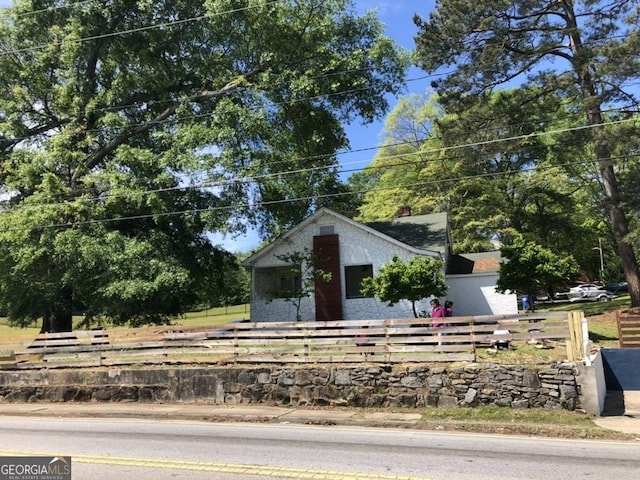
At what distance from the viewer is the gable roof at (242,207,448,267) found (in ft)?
72.8

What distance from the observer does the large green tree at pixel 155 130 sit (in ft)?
66.8

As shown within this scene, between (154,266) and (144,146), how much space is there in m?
6.72

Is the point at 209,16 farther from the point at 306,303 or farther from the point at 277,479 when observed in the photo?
the point at 277,479

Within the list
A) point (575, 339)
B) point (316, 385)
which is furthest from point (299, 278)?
point (575, 339)

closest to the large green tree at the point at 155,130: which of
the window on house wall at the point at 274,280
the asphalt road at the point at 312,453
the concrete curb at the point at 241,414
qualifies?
the window on house wall at the point at 274,280

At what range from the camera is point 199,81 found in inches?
967

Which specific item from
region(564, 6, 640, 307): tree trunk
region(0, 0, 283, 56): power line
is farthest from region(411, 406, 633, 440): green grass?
region(0, 0, 283, 56): power line

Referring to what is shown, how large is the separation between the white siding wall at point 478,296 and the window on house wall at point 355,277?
411 centimetres

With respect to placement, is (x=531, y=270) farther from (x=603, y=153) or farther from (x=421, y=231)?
(x=603, y=153)

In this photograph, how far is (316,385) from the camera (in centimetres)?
1181

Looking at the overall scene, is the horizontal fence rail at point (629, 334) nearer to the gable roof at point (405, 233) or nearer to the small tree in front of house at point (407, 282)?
the small tree in front of house at point (407, 282)

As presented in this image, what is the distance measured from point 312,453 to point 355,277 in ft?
51.4

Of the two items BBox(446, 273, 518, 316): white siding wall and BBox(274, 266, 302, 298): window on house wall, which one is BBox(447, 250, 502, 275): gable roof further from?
BBox(274, 266, 302, 298): window on house wall

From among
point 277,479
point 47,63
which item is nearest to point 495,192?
point 47,63
